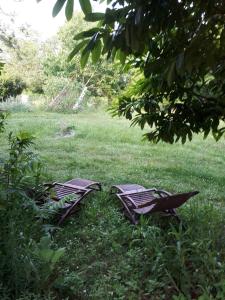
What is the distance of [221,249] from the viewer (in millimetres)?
3438

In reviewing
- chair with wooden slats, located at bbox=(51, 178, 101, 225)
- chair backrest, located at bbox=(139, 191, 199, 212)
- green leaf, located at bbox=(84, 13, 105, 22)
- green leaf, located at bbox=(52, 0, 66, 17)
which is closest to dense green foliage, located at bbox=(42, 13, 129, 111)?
chair with wooden slats, located at bbox=(51, 178, 101, 225)

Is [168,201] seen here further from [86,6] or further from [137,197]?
[86,6]

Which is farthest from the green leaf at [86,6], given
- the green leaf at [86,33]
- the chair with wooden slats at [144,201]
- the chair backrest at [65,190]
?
the chair backrest at [65,190]

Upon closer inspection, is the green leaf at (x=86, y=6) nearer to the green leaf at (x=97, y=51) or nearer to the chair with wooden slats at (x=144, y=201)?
the green leaf at (x=97, y=51)

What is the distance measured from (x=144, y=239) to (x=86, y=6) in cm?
Answer: 231

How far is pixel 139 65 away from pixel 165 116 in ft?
1.82

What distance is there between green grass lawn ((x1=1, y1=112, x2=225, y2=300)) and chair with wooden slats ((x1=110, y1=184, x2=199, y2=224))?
12cm

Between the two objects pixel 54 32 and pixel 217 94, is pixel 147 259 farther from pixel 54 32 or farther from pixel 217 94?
pixel 54 32

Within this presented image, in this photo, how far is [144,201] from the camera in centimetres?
472

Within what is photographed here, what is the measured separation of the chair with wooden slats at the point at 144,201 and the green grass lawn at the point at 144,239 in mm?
115

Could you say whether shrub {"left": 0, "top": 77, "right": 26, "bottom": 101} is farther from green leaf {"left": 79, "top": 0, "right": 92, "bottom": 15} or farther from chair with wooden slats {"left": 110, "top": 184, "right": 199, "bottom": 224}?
green leaf {"left": 79, "top": 0, "right": 92, "bottom": 15}

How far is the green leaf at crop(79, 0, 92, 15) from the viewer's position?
77.5 inches

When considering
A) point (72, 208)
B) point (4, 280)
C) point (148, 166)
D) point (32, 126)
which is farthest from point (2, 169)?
point (32, 126)

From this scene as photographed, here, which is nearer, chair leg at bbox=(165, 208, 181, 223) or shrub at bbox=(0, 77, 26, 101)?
chair leg at bbox=(165, 208, 181, 223)
